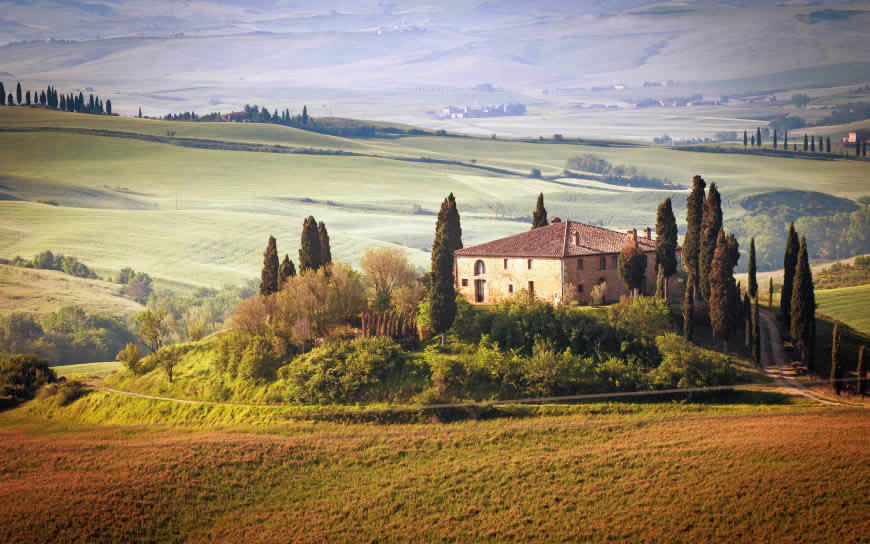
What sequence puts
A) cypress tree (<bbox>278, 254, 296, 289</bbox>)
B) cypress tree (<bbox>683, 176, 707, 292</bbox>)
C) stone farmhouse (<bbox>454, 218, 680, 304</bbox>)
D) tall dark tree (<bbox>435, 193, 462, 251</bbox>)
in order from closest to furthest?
1. stone farmhouse (<bbox>454, 218, 680, 304</bbox>)
2. cypress tree (<bbox>683, 176, 707, 292</bbox>)
3. tall dark tree (<bbox>435, 193, 462, 251</bbox>)
4. cypress tree (<bbox>278, 254, 296, 289</bbox>)

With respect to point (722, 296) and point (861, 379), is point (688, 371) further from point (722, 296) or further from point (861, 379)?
point (861, 379)

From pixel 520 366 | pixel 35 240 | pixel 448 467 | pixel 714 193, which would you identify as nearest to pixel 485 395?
pixel 520 366

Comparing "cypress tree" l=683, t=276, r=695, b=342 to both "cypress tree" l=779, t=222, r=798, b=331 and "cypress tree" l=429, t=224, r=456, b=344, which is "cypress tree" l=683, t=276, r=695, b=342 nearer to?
"cypress tree" l=779, t=222, r=798, b=331

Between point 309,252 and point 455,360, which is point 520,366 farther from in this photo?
point 309,252

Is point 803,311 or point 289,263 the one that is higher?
point 289,263

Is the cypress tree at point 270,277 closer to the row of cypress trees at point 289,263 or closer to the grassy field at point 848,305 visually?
the row of cypress trees at point 289,263

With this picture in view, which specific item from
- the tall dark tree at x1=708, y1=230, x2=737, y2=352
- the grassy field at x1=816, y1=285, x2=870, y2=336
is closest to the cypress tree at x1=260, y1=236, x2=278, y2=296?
the tall dark tree at x1=708, y1=230, x2=737, y2=352

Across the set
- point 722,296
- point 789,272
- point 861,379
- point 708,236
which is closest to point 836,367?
point 861,379
